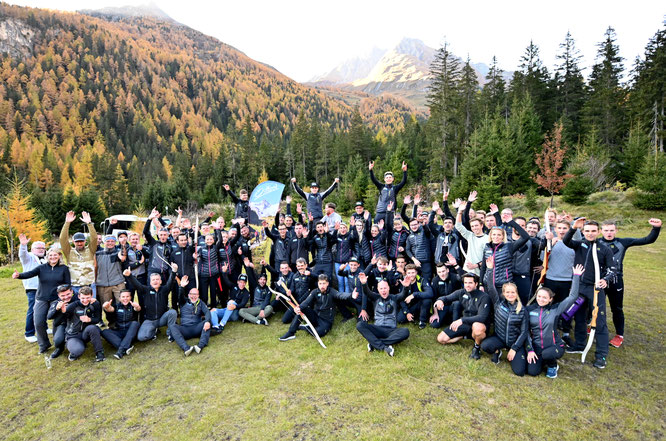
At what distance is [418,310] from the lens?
8.00 meters

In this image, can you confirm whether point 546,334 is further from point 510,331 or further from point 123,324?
point 123,324

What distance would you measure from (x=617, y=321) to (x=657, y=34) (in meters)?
34.1

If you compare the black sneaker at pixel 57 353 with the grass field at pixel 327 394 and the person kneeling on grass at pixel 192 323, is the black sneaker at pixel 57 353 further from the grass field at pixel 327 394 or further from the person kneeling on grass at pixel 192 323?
the person kneeling on grass at pixel 192 323

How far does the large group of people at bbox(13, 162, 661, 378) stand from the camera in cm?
593

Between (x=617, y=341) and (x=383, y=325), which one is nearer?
(x=617, y=341)

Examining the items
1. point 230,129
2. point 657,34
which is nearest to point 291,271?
point 657,34

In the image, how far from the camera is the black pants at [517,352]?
18.4 ft

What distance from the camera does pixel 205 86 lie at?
138625 mm

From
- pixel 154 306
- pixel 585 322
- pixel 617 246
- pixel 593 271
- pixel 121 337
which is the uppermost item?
pixel 617 246

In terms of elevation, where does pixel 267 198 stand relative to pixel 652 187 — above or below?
below

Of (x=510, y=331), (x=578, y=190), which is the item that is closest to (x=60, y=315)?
(x=510, y=331)

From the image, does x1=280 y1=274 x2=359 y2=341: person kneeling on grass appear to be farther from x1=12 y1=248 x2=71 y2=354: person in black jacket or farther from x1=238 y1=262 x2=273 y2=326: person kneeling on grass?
x1=12 y1=248 x2=71 y2=354: person in black jacket

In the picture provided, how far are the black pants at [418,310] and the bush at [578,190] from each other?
2081cm

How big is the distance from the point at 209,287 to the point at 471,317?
646 centimetres
